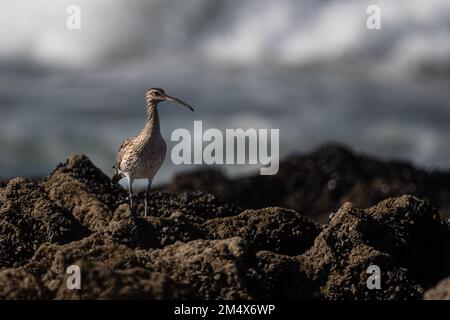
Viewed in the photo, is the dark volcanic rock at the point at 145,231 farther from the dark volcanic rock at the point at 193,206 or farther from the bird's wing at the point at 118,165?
the bird's wing at the point at 118,165

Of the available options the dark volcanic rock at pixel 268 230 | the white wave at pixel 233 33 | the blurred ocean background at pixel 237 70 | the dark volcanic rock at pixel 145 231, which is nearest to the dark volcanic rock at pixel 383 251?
the dark volcanic rock at pixel 268 230

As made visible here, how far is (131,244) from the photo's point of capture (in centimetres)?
741

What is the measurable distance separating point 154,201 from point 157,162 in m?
0.72

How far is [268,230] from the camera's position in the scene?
316 inches

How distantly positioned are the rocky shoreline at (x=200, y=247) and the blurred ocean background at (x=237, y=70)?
48.7ft

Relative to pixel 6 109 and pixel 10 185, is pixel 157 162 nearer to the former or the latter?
pixel 10 185

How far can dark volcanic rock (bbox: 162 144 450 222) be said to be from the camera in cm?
1582

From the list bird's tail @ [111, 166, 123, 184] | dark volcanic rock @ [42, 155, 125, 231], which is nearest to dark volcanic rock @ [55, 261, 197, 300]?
dark volcanic rock @ [42, 155, 125, 231]

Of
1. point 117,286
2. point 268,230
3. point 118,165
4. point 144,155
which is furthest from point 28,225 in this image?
point 118,165

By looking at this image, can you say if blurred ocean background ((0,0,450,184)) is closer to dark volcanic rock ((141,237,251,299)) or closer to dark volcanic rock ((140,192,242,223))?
dark volcanic rock ((140,192,242,223))

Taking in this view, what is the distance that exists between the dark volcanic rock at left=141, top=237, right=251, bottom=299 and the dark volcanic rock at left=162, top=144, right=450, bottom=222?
8557 millimetres

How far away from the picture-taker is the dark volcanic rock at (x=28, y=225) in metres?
7.62

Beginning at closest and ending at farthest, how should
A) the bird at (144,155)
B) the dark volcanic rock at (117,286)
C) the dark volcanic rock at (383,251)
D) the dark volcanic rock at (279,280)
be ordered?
the dark volcanic rock at (117,286), the dark volcanic rock at (279,280), the dark volcanic rock at (383,251), the bird at (144,155)

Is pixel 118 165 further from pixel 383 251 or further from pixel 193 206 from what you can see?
pixel 383 251
